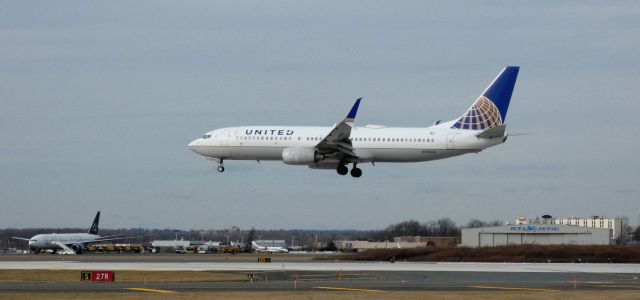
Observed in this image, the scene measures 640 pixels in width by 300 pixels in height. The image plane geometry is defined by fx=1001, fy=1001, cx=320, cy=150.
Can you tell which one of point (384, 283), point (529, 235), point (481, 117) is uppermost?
point (481, 117)

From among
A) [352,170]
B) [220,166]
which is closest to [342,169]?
[352,170]

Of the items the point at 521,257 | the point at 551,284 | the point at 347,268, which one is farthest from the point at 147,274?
the point at 521,257

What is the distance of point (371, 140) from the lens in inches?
3570

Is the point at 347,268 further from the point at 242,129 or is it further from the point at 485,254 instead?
the point at 485,254

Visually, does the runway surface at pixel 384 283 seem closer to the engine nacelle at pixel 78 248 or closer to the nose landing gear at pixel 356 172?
the nose landing gear at pixel 356 172

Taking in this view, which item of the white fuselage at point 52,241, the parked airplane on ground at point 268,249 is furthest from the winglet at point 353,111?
the parked airplane on ground at point 268,249

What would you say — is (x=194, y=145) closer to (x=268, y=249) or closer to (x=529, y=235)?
(x=529, y=235)

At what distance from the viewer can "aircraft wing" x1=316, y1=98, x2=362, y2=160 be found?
8488 centimetres

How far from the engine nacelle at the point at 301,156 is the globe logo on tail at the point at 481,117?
13.1 meters

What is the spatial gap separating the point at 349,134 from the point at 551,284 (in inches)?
1254

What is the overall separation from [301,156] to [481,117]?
17149 mm

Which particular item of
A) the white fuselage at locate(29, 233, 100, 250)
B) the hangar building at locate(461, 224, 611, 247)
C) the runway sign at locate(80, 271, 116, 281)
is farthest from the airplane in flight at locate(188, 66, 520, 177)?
the white fuselage at locate(29, 233, 100, 250)

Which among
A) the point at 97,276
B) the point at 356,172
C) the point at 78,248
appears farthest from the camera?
the point at 78,248

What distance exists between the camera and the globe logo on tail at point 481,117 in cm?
9175
